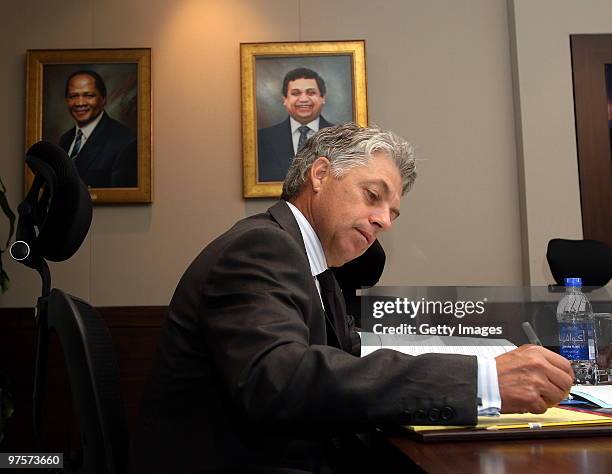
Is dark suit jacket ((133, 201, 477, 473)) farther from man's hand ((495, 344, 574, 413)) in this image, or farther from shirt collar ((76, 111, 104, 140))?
shirt collar ((76, 111, 104, 140))

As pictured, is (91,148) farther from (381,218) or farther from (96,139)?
(381,218)

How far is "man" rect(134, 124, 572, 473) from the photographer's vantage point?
1167 millimetres

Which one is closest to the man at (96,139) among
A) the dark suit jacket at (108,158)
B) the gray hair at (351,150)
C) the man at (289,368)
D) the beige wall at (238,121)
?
the dark suit jacket at (108,158)

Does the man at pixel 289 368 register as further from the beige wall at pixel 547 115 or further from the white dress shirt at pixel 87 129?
the white dress shirt at pixel 87 129

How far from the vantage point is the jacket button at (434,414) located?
1.16 metres

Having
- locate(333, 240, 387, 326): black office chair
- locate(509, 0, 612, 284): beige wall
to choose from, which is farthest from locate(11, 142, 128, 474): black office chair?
locate(509, 0, 612, 284): beige wall

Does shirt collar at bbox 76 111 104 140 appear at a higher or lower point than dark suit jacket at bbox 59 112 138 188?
higher

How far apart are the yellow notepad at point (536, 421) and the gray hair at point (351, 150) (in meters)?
0.70

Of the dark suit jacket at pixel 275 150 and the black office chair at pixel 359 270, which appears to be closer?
the black office chair at pixel 359 270

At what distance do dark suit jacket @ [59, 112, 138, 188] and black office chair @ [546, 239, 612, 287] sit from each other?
98.4 inches

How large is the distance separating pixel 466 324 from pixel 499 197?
2841 mm

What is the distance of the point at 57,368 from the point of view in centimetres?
414

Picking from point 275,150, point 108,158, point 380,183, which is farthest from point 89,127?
point 380,183

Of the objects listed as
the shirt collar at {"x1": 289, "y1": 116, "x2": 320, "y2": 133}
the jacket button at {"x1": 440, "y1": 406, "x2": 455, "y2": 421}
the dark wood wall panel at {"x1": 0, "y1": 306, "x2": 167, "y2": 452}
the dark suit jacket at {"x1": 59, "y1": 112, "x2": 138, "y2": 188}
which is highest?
the shirt collar at {"x1": 289, "y1": 116, "x2": 320, "y2": 133}
